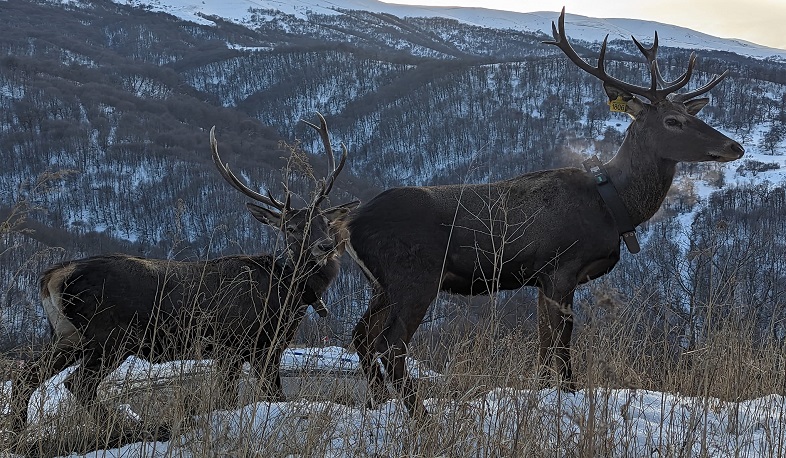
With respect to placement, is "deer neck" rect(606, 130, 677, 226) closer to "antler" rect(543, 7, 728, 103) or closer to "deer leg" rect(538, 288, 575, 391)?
"antler" rect(543, 7, 728, 103)

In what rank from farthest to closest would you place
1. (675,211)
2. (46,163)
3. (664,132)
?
(46,163), (675,211), (664,132)

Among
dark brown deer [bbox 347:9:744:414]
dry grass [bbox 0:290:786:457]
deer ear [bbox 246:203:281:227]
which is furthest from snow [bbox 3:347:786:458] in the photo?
Result: deer ear [bbox 246:203:281:227]

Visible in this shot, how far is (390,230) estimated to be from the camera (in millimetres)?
5711

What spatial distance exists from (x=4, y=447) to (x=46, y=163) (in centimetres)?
16872

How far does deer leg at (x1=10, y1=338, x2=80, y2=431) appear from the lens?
4.34 m

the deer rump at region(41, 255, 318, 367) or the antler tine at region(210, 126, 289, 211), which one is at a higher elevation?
the antler tine at region(210, 126, 289, 211)

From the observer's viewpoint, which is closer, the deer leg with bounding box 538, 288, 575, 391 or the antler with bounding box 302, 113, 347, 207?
the deer leg with bounding box 538, 288, 575, 391

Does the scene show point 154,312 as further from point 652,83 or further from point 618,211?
point 652,83

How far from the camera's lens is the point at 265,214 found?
7090mm

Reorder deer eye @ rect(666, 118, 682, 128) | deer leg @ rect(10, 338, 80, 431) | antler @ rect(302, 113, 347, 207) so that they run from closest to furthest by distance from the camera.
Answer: deer leg @ rect(10, 338, 80, 431)
deer eye @ rect(666, 118, 682, 128)
antler @ rect(302, 113, 347, 207)

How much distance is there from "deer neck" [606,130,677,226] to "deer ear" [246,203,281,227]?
9.16 feet

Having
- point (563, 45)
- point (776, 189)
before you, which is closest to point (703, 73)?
point (776, 189)

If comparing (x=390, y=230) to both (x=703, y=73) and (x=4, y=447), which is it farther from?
(x=703, y=73)

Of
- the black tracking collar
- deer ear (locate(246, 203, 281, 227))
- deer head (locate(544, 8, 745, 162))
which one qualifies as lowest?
deer ear (locate(246, 203, 281, 227))
